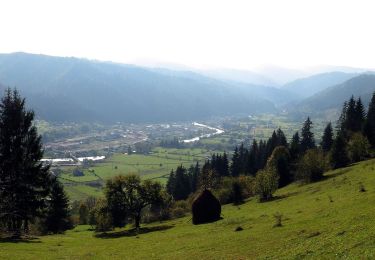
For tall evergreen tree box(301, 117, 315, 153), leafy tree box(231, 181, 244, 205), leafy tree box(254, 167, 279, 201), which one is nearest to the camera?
leafy tree box(254, 167, 279, 201)

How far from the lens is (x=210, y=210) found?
61719 mm

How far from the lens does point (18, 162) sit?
184ft

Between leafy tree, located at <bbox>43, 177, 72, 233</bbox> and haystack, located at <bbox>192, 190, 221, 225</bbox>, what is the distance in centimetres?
3437

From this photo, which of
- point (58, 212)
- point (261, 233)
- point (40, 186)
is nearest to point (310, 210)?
point (261, 233)

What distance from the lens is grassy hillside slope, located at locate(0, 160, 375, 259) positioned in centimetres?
2745

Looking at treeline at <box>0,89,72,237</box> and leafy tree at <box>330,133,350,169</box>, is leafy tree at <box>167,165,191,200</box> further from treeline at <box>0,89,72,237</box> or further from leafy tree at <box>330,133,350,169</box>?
treeline at <box>0,89,72,237</box>

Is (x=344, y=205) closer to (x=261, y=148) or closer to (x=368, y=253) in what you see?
(x=368, y=253)

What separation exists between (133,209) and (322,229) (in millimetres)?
43258

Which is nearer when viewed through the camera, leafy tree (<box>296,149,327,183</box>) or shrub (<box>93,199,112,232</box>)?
shrub (<box>93,199,112,232</box>)

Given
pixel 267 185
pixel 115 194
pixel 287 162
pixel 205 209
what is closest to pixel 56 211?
pixel 115 194

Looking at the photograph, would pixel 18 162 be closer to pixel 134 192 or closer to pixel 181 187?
pixel 134 192

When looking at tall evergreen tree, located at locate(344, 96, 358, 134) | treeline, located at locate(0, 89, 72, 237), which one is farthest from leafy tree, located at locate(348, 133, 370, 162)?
treeline, located at locate(0, 89, 72, 237)

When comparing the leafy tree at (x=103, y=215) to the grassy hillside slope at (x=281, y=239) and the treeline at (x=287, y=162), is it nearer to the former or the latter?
the grassy hillside slope at (x=281, y=239)

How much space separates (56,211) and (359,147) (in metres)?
66.0
